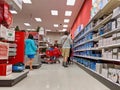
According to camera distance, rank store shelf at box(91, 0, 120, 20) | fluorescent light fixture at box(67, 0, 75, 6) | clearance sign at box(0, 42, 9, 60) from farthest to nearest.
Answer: fluorescent light fixture at box(67, 0, 75, 6)
clearance sign at box(0, 42, 9, 60)
store shelf at box(91, 0, 120, 20)

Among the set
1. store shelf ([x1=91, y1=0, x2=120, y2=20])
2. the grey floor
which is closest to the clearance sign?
the grey floor

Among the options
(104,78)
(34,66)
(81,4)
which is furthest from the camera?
(81,4)

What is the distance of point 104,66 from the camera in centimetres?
482

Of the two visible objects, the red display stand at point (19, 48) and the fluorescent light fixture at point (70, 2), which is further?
the fluorescent light fixture at point (70, 2)

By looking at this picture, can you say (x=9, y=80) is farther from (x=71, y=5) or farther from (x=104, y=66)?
(x=71, y=5)

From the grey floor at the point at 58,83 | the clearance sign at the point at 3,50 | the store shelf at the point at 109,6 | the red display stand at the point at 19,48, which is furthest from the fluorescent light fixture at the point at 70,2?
the clearance sign at the point at 3,50

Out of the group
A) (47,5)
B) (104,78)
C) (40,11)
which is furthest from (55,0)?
(104,78)

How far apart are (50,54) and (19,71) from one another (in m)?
7.66

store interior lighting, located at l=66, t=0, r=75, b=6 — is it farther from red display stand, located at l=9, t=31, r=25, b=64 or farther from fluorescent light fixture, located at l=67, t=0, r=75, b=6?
red display stand, located at l=9, t=31, r=25, b=64

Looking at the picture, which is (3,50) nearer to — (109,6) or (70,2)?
(109,6)

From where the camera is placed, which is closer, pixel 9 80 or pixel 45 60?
pixel 9 80

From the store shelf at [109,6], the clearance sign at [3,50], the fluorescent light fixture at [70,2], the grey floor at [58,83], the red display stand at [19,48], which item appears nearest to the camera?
the grey floor at [58,83]

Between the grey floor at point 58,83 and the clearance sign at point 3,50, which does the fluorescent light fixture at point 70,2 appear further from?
the clearance sign at point 3,50

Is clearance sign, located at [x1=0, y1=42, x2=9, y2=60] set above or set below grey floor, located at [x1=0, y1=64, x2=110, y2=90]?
above
